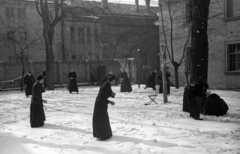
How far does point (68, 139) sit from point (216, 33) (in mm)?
16580

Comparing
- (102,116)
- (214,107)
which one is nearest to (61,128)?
(102,116)

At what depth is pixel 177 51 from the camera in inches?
971

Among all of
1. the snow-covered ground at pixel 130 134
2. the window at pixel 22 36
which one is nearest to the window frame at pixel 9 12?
the window at pixel 22 36

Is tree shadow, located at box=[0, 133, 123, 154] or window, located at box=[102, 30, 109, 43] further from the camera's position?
window, located at box=[102, 30, 109, 43]

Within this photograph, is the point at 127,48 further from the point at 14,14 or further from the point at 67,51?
the point at 14,14

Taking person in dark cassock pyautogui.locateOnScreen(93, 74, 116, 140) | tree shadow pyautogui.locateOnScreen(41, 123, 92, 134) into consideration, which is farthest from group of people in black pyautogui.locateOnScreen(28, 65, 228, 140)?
tree shadow pyautogui.locateOnScreen(41, 123, 92, 134)

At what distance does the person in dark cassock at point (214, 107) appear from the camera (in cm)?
998

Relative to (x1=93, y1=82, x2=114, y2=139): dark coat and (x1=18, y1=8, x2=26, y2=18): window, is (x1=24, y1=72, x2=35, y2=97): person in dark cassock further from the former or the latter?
(x1=18, y1=8, x2=26, y2=18): window

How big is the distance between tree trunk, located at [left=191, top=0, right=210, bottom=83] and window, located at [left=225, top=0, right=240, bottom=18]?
9.43 meters

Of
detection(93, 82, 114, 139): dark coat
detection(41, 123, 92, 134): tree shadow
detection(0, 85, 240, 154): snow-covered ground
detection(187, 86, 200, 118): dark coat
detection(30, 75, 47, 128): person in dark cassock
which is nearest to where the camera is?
detection(0, 85, 240, 154): snow-covered ground

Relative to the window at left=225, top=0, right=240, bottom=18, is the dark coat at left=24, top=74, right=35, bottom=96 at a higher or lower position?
lower

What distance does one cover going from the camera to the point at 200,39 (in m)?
11.1

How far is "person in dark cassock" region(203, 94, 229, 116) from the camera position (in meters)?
9.98

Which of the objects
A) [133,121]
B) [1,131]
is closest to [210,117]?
[133,121]
